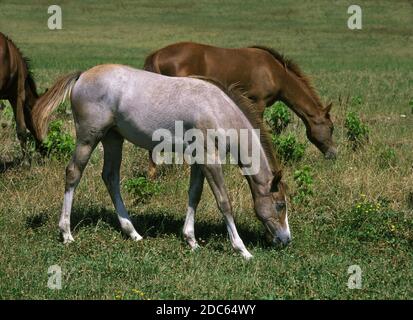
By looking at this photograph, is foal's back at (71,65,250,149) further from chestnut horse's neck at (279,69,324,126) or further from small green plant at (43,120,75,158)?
chestnut horse's neck at (279,69,324,126)

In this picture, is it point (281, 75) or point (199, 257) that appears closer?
point (199, 257)

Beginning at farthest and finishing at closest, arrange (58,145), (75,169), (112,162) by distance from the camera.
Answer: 1. (58,145)
2. (112,162)
3. (75,169)

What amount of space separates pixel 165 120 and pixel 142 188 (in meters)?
1.54

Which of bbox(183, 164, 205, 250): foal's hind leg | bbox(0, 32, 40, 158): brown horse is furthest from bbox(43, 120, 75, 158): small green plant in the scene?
bbox(183, 164, 205, 250): foal's hind leg

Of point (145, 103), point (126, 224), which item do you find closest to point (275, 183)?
point (145, 103)

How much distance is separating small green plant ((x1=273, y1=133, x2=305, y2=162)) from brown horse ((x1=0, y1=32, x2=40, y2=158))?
3.65 meters

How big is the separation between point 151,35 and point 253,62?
25.6m

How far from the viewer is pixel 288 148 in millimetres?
11188

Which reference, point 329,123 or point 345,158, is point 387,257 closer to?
point 345,158

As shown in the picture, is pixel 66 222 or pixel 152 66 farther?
pixel 152 66

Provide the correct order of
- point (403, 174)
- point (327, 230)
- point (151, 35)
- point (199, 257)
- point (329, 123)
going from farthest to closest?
1. point (151, 35)
2. point (329, 123)
3. point (403, 174)
4. point (327, 230)
5. point (199, 257)

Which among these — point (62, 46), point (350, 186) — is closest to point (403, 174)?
point (350, 186)

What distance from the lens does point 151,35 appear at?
3700 cm

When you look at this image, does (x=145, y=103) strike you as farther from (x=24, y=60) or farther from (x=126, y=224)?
(x=24, y=60)
